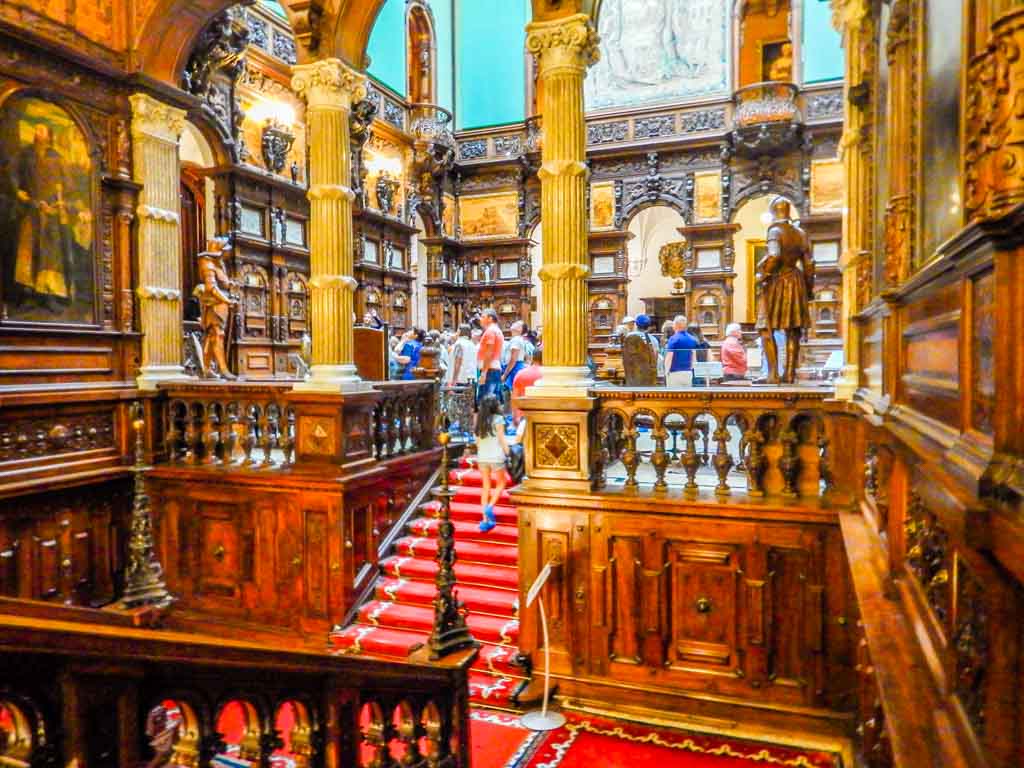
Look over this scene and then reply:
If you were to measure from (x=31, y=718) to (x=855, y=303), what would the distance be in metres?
4.96

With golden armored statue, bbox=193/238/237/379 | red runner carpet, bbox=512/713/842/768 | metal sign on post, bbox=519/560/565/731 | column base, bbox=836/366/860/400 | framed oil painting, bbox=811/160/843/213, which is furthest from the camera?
framed oil painting, bbox=811/160/843/213

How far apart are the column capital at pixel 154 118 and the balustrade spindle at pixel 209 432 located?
2.97 meters

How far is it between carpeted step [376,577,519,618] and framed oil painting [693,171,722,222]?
460 inches

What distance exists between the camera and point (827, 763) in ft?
13.6

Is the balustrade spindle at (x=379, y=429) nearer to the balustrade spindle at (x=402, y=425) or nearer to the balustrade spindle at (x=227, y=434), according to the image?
the balustrade spindle at (x=402, y=425)

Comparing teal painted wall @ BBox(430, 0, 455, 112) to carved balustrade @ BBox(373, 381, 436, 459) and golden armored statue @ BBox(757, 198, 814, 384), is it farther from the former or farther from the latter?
golden armored statue @ BBox(757, 198, 814, 384)

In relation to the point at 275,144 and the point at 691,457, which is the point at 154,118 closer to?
the point at 275,144

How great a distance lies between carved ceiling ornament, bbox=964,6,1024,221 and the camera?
1.07 meters

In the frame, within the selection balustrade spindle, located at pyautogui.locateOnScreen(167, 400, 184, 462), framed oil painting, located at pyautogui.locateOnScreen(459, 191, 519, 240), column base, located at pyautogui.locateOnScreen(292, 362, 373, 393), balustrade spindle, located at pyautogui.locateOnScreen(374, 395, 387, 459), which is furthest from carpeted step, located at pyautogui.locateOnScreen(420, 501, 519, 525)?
framed oil painting, located at pyautogui.locateOnScreen(459, 191, 519, 240)

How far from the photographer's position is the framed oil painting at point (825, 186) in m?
13.9

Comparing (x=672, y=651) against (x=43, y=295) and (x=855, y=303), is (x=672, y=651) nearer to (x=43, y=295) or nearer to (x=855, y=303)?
(x=855, y=303)

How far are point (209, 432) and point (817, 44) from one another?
14.9 metres

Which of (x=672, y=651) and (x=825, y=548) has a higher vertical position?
(x=825, y=548)

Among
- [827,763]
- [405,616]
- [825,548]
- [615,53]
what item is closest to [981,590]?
[825,548]
